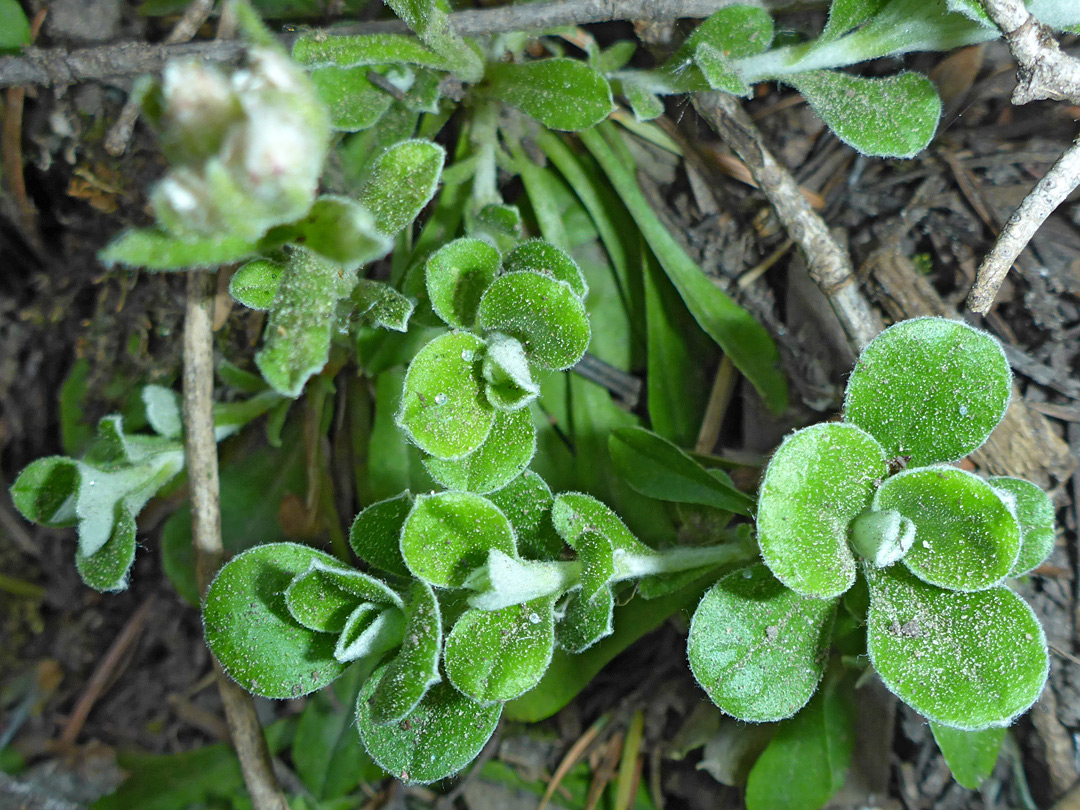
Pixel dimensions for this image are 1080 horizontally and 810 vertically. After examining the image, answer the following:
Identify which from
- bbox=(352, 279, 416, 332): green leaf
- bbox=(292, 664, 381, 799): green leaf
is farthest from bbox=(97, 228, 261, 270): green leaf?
bbox=(292, 664, 381, 799): green leaf

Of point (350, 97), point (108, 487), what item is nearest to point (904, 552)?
point (350, 97)

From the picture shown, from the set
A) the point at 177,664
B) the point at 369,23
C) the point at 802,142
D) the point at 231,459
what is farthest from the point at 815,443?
the point at 177,664

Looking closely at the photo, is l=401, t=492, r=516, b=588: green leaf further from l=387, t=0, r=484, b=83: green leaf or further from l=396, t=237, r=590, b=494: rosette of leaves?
l=387, t=0, r=484, b=83: green leaf

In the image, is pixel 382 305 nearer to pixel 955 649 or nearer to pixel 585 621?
pixel 585 621

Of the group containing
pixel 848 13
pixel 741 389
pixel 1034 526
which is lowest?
pixel 741 389

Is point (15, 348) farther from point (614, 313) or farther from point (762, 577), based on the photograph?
point (762, 577)

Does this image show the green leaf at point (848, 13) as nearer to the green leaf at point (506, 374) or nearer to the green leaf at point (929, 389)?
the green leaf at point (929, 389)
